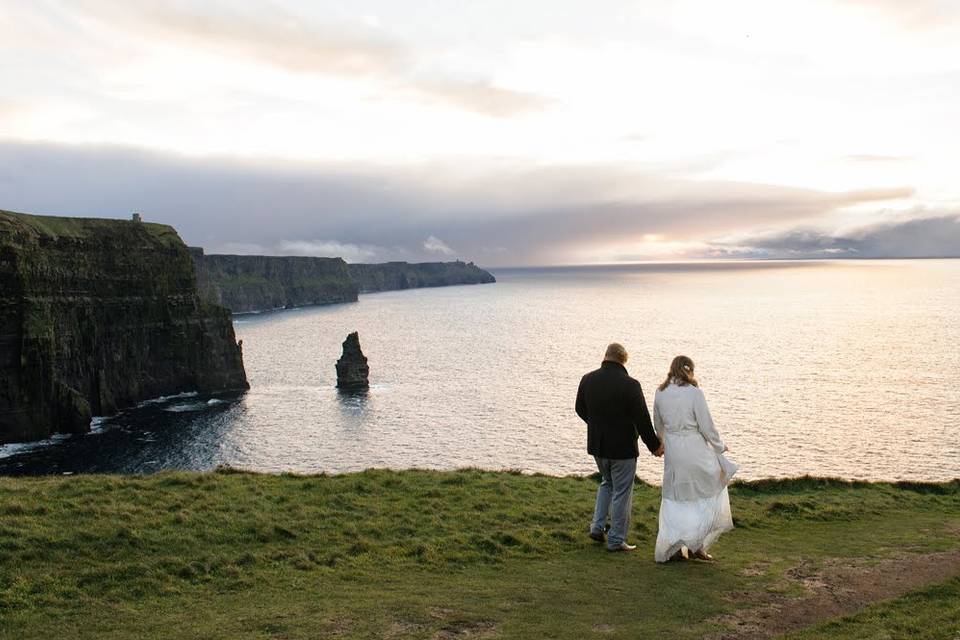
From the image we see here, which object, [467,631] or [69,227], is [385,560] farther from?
[69,227]

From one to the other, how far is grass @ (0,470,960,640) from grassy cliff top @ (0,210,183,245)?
5966 cm

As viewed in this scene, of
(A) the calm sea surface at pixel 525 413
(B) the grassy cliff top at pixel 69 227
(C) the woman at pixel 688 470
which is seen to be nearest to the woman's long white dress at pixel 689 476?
(C) the woman at pixel 688 470

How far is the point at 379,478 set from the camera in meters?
20.9

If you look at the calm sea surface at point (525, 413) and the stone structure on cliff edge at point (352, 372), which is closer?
the calm sea surface at point (525, 413)

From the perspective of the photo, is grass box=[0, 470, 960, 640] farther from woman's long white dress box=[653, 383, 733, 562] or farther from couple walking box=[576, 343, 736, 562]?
couple walking box=[576, 343, 736, 562]

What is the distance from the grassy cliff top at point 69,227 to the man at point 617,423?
6886 cm

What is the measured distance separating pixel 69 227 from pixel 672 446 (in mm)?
84973

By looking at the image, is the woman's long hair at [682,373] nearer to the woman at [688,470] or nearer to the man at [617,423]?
the woman at [688,470]

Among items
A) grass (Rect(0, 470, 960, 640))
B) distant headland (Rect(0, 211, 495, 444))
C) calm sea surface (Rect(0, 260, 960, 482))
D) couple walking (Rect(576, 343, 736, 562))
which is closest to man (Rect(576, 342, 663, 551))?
couple walking (Rect(576, 343, 736, 562))

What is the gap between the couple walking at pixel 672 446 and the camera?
1307cm

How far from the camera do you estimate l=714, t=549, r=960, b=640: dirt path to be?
1055cm

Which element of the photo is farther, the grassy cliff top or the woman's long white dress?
the grassy cliff top

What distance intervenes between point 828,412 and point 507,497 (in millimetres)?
64725

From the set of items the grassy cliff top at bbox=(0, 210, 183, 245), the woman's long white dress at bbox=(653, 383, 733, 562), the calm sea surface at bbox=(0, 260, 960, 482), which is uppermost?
the grassy cliff top at bbox=(0, 210, 183, 245)
